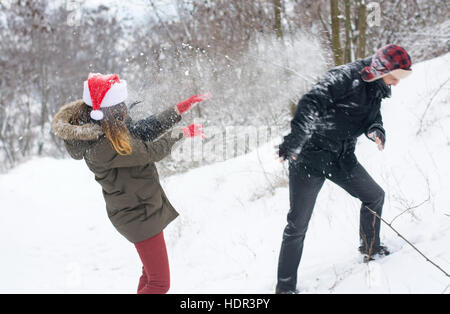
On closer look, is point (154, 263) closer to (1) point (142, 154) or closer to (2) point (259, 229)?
(1) point (142, 154)

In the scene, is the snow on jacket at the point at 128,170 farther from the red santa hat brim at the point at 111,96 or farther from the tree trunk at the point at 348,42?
the tree trunk at the point at 348,42

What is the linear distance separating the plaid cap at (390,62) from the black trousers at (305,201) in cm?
57

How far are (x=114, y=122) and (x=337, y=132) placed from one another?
4.18ft

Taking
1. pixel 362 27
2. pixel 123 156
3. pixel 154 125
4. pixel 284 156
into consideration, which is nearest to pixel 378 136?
pixel 284 156

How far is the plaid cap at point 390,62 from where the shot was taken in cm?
192

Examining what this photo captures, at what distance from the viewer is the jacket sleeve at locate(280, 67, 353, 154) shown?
2004mm

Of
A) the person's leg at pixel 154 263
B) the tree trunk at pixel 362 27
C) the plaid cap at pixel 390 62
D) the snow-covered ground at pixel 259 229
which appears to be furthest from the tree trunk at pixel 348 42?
the person's leg at pixel 154 263

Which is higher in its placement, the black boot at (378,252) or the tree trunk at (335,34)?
the tree trunk at (335,34)

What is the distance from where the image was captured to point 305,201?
7.21ft

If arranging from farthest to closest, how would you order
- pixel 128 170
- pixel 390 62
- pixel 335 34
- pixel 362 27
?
1. pixel 362 27
2. pixel 335 34
3. pixel 128 170
4. pixel 390 62

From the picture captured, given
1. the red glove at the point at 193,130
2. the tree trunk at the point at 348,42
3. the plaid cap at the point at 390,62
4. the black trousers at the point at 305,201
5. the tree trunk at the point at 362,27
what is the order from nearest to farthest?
the plaid cap at the point at 390,62 → the black trousers at the point at 305,201 → the red glove at the point at 193,130 → the tree trunk at the point at 362,27 → the tree trunk at the point at 348,42

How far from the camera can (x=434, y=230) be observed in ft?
7.97

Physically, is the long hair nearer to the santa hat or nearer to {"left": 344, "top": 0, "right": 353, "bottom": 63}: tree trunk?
the santa hat

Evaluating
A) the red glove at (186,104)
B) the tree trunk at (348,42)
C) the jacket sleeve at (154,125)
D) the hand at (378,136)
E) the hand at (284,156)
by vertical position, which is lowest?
the hand at (284,156)
